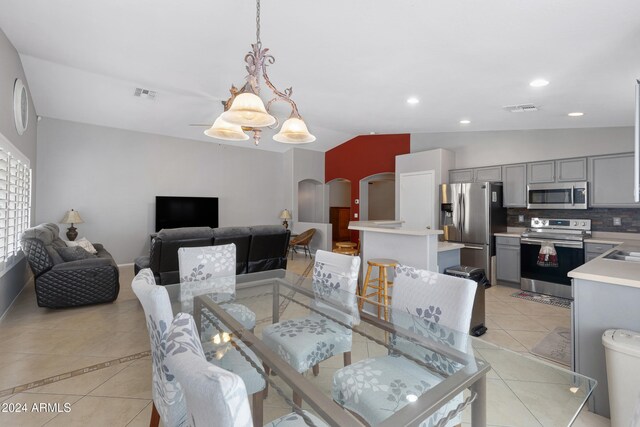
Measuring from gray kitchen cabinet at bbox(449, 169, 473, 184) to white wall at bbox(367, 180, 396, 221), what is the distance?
13.4 feet

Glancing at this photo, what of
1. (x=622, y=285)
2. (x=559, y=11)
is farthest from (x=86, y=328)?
(x=559, y=11)

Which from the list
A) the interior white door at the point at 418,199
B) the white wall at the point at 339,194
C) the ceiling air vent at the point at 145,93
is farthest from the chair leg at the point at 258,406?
the white wall at the point at 339,194

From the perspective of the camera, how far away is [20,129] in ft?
12.1

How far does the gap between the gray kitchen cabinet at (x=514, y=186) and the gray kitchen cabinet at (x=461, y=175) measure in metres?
0.52

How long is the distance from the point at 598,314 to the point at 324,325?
1.61 meters

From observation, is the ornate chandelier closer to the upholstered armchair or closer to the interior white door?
the upholstered armchair

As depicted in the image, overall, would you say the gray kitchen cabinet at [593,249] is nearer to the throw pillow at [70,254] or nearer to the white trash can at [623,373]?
the white trash can at [623,373]

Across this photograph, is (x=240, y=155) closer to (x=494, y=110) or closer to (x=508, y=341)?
(x=494, y=110)

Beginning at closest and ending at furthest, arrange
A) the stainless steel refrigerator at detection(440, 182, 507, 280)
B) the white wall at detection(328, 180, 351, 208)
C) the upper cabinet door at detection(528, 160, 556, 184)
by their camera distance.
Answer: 1. the upper cabinet door at detection(528, 160, 556, 184)
2. the stainless steel refrigerator at detection(440, 182, 507, 280)
3. the white wall at detection(328, 180, 351, 208)

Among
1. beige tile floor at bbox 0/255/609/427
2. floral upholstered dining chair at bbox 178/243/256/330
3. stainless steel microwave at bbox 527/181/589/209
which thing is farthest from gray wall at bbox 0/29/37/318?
stainless steel microwave at bbox 527/181/589/209

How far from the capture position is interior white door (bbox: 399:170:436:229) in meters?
5.42

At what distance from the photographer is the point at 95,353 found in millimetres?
2451

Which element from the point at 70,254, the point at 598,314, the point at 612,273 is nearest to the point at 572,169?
the point at 612,273

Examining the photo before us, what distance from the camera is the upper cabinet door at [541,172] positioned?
439cm
